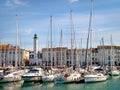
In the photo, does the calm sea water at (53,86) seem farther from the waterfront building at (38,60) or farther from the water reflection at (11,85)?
the waterfront building at (38,60)

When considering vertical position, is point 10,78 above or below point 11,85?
above

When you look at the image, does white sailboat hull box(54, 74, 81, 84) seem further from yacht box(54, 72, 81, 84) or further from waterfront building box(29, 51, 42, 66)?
waterfront building box(29, 51, 42, 66)

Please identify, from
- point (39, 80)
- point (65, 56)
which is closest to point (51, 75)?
point (39, 80)

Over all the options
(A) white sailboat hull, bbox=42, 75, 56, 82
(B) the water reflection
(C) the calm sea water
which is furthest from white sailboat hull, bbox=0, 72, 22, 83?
(A) white sailboat hull, bbox=42, 75, 56, 82

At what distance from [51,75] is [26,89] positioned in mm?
7560

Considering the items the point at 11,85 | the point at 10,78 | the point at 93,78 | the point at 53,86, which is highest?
the point at 10,78

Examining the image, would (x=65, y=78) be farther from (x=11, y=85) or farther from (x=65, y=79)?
(x=11, y=85)

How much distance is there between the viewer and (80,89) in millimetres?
36625

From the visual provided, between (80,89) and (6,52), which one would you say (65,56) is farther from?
(80,89)

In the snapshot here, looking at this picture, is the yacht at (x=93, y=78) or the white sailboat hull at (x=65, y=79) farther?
the yacht at (x=93, y=78)

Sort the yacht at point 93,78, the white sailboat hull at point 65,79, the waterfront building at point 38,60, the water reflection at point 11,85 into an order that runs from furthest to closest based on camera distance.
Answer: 1. the waterfront building at point 38,60
2. the yacht at point 93,78
3. the white sailboat hull at point 65,79
4. the water reflection at point 11,85

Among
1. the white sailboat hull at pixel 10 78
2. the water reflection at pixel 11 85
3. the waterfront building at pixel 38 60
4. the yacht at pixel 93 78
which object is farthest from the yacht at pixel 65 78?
the waterfront building at pixel 38 60

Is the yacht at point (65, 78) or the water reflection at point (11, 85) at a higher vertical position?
the yacht at point (65, 78)

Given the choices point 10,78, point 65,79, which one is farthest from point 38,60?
point 65,79
